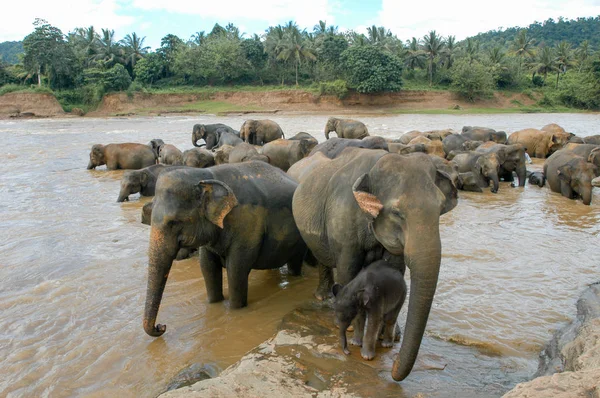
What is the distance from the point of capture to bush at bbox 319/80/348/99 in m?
60.5

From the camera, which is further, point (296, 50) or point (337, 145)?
point (296, 50)

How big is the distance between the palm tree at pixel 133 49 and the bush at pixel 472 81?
4188 cm

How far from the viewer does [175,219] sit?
4.68 meters

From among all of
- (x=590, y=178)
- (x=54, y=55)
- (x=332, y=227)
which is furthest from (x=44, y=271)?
(x=54, y=55)

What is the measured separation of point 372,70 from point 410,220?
58.8 m

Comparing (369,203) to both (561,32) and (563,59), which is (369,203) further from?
(561,32)

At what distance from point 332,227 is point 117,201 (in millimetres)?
8730

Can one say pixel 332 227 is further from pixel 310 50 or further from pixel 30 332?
pixel 310 50

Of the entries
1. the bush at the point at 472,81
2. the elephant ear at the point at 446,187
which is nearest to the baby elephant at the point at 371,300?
the elephant ear at the point at 446,187

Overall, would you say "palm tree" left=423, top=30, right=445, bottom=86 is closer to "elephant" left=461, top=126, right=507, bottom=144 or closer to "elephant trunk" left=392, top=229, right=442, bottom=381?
"elephant" left=461, top=126, right=507, bottom=144

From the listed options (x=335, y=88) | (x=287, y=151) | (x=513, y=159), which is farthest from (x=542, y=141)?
(x=335, y=88)

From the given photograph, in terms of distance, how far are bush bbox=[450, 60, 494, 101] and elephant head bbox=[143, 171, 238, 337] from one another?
64.0 metres

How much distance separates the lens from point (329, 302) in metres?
5.67

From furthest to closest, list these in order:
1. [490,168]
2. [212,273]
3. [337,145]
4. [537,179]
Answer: [537,179], [490,168], [337,145], [212,273]
